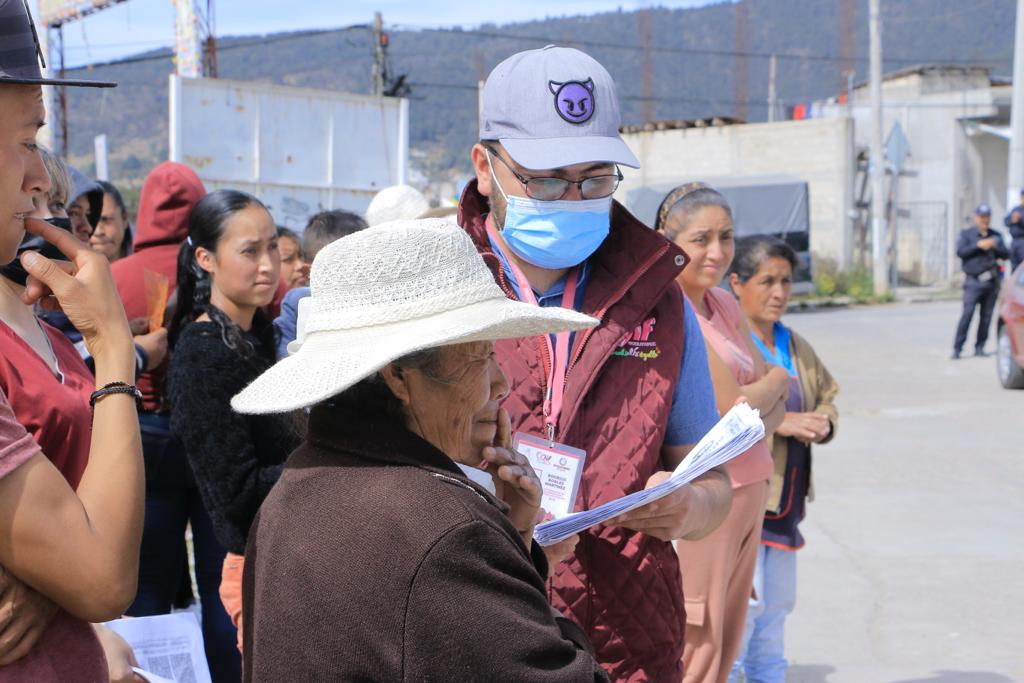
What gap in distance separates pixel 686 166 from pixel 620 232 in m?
36.5

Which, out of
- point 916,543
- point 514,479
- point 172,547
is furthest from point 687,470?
point 916,543

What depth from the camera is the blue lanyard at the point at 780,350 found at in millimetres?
4865

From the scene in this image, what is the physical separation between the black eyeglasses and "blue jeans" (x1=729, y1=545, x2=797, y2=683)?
2.44 metres

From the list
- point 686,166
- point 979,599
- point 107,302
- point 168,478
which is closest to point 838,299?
point 686,166

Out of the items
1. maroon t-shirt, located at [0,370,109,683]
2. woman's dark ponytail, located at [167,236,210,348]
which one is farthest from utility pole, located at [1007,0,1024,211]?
maroon t-shirt, located at [0,370,109,683]

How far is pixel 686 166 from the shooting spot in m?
38.3

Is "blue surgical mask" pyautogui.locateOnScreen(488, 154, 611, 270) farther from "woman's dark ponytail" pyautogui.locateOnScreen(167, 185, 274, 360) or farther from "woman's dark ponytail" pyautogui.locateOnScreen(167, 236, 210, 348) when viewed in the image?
"woman's dark ponytail" pyautogui.locateOnScreen(167, 236, 210, 348)

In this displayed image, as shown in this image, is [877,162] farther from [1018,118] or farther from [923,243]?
[923,243]

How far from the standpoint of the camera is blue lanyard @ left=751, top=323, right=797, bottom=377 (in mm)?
4865

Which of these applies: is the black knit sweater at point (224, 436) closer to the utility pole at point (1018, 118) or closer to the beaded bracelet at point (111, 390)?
the beaded bracelet at point (111, 390)

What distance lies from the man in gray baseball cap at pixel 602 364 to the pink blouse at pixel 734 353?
121 centimetres

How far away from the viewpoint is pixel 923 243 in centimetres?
3522

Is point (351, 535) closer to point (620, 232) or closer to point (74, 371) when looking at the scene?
point (74, 371)

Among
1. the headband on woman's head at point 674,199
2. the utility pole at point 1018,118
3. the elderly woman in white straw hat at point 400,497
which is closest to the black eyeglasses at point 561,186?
the elderly woman in white straw hat at point 400,497
